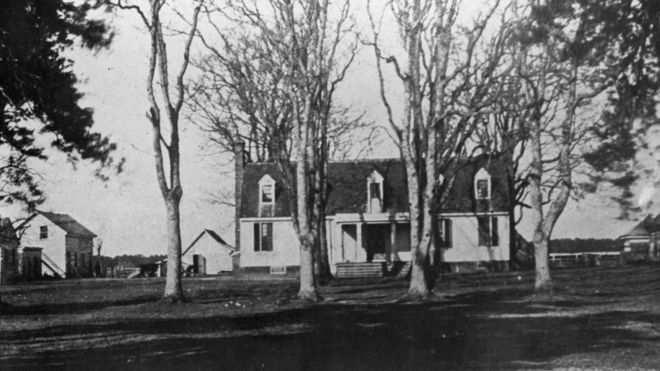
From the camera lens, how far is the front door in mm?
41781

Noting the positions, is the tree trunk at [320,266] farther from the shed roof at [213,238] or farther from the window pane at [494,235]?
the shed roof at [213,238]

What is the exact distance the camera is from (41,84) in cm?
1304

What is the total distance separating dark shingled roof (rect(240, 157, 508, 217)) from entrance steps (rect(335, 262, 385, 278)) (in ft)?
14.2

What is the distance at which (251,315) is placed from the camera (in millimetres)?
18031

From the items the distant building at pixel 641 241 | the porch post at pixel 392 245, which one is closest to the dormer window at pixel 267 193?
the porch post at pixel 392 245

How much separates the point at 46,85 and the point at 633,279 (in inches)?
826

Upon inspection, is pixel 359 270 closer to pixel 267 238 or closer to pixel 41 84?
pixel 267 238

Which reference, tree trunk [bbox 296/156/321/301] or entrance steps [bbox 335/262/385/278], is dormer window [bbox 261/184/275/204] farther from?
tree trunk [bbox 296/156/321/301]

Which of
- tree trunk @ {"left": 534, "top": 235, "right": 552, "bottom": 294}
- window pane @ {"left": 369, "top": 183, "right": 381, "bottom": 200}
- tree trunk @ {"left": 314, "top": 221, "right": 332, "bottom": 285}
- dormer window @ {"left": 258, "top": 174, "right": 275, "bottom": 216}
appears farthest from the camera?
dormer window @ {"left": 258, "top": 174, "right": 275, "bottom": 216}

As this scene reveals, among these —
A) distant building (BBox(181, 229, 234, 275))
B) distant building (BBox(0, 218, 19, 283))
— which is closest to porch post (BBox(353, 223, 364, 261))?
distant building (BBox(181, 229, 234, 275))

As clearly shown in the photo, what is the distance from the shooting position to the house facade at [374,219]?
1597 inches

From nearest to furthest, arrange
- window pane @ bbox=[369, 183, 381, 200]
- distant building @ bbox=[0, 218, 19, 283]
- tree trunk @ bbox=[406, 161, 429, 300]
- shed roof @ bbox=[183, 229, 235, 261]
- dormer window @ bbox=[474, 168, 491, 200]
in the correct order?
tree trunk @ bbox=[406, 161, 429, 300]
dormer window @ bbox=[474, 168, 491, 200]
window pane @ bbox=[369, 183, 381, 200]
distant building @ bbox=[0, 218, 19, 283]
shed roof @ bbox=[183, 229, 235, 261]

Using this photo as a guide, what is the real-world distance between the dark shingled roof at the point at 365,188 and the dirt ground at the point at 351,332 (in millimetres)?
16419

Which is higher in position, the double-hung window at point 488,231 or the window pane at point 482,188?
the window pane at point 482,188
